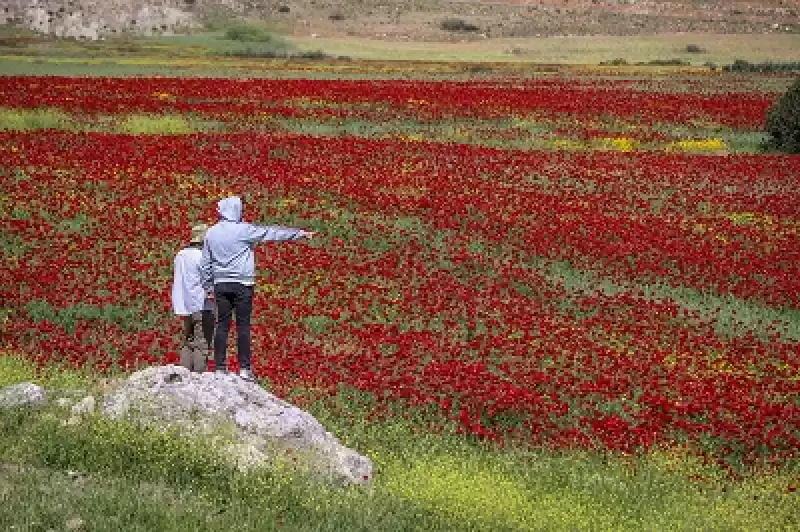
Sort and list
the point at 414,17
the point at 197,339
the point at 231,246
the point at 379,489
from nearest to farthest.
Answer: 1. the point at 379,489
2. the point at 231,246
3. the point at 197,339
4. the point at 414,17

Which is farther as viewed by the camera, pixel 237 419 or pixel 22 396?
pixel 22 396

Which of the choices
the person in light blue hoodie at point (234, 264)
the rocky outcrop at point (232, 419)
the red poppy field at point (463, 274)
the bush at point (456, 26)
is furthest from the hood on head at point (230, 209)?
the bush at point (456, 26)

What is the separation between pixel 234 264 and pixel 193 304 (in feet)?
3.32

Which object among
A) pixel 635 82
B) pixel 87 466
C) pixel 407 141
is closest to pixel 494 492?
pixel 87 466

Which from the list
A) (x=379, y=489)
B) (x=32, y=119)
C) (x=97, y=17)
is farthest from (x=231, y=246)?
(x=97, y=17)

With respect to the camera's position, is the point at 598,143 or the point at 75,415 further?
the point at 598,143

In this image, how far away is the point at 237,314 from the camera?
12688 millimetres

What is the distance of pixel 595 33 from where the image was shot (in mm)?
139875

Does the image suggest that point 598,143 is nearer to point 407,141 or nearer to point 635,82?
point 407,141

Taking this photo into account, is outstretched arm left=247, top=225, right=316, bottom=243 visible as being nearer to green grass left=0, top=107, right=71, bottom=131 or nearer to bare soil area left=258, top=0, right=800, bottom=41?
green grass left=0, top=107, right=71, bottom=131

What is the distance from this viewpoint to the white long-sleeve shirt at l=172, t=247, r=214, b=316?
13.1 m

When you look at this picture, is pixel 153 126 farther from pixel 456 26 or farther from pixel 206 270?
pixel 456 26

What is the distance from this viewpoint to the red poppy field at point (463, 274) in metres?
13.2

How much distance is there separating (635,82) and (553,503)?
61.6 m
